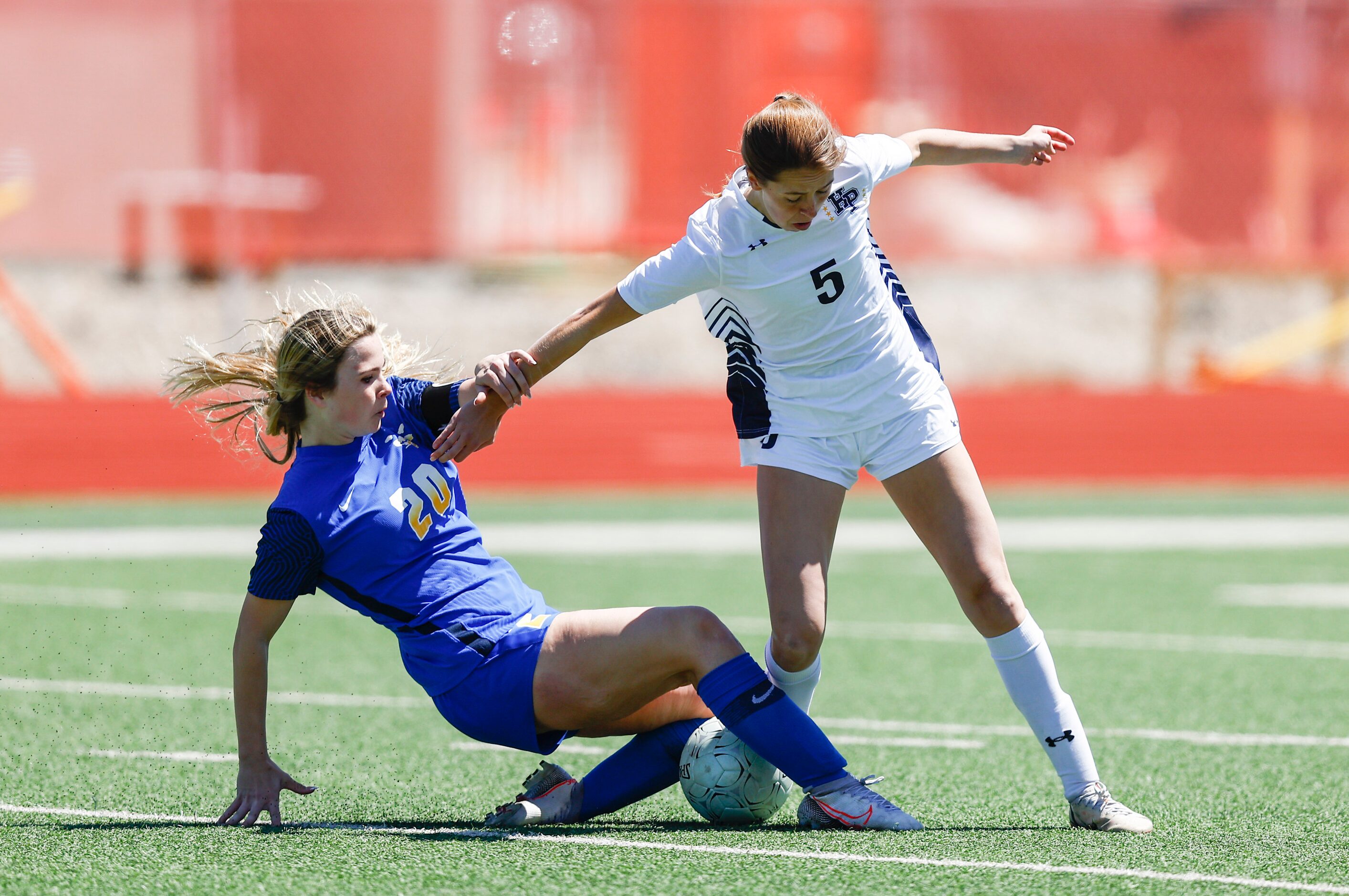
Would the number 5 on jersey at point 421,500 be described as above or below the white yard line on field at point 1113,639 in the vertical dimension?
above

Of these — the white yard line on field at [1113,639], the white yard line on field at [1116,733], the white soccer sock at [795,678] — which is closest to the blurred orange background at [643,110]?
the white yard line on field at [1113,639]

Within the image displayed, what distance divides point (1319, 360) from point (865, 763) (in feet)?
49.6

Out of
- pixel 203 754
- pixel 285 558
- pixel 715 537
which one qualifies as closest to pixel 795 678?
pixel 285 558

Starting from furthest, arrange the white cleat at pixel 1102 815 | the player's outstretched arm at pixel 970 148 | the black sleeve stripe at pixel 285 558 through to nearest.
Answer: the player's outstretched arm at pixel 970 148 → the white cleat at pixel 1102 815 → the black sleeve stripe at pixel 285 558

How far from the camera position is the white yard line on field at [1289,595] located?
854cm

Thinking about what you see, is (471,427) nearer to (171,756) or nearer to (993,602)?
(993,602)

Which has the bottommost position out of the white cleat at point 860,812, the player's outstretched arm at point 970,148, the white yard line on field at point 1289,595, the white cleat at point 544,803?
the white yard line on field at point 1289,595

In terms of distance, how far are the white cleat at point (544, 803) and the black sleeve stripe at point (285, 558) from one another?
0.78 meters

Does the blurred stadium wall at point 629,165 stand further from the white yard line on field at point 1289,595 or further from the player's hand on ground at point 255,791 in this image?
the player's hand on ground at point 255,791

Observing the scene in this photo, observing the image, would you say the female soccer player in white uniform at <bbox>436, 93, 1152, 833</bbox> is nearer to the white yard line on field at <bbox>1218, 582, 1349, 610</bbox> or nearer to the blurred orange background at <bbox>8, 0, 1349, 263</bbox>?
the white yard line on field at <bbox>1218, 582, 1349, 610</bbox>

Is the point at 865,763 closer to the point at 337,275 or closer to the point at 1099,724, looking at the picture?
the point at 1099,724

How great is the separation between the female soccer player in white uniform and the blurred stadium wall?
938cm

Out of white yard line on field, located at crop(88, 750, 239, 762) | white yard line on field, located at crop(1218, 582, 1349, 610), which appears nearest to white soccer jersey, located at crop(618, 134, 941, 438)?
white yard line on field, located at crop(88, 750, 239, 762)

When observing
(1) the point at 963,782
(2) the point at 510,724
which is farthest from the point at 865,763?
(2) the point at 510,724
